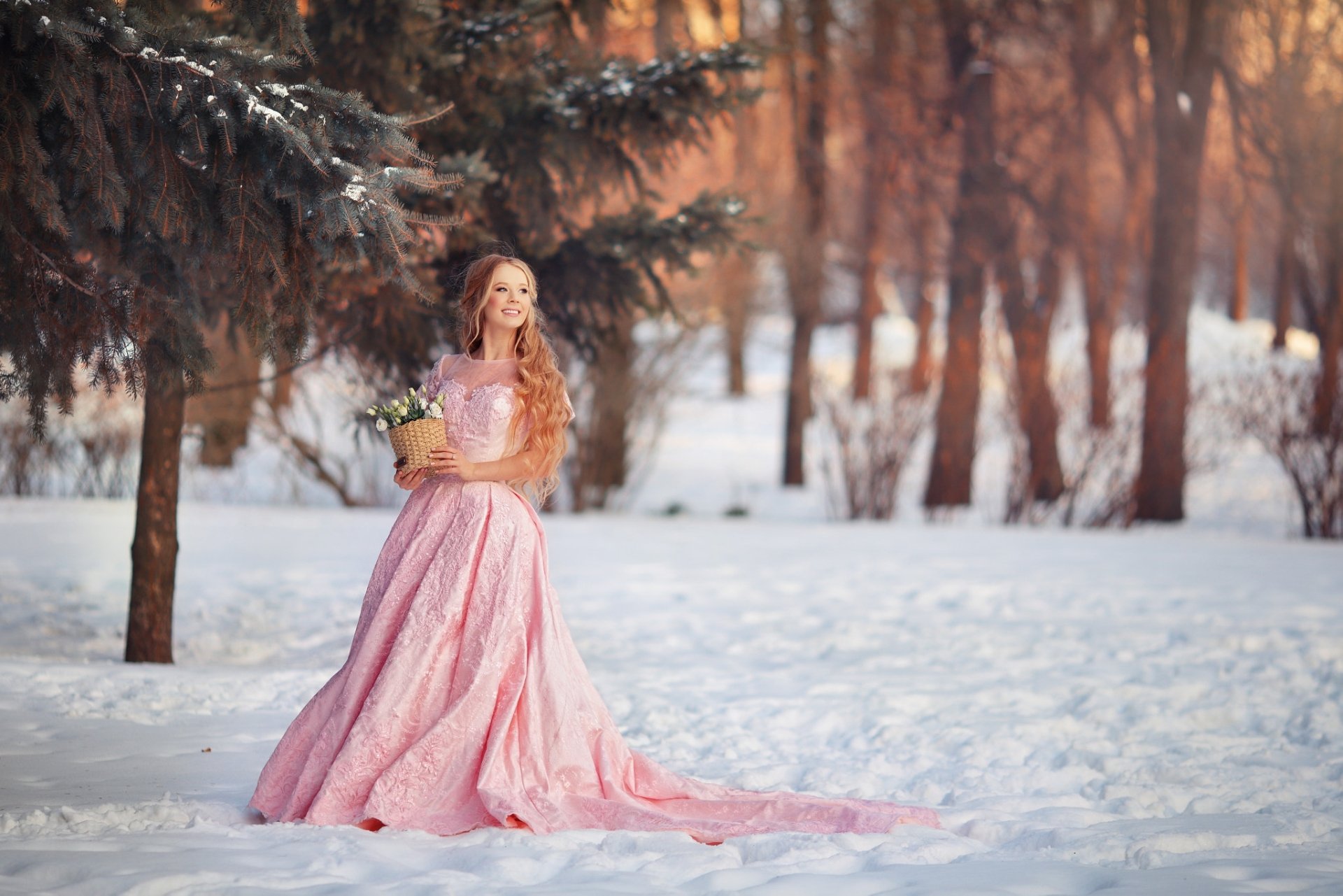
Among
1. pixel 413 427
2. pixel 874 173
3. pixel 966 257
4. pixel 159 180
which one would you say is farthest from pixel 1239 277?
pixel 159 180

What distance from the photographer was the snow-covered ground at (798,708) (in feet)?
11.7

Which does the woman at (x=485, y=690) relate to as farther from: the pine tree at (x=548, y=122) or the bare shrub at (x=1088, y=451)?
the bare shrub at (x=1088, y=451)

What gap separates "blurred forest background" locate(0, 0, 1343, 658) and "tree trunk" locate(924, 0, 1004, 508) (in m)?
0.04

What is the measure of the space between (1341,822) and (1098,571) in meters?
6.05

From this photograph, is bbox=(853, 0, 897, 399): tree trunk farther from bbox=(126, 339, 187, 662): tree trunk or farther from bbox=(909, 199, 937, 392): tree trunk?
bbox=(126, 339, 187, 662): tree trunk

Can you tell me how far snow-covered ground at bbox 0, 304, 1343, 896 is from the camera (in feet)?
11.7

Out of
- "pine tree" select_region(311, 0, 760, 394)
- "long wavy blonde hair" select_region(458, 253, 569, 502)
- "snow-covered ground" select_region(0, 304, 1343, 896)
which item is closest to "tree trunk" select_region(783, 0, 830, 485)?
"snow-covered ground" select_region(0, 304, 1343, 896)

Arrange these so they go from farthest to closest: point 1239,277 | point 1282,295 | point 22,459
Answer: point 1239,277
point 1282,295
point 22,459

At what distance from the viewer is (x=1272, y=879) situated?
3.55 m

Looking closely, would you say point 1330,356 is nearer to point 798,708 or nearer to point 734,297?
point 734,297

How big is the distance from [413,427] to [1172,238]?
41.6ft

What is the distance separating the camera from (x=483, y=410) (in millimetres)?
4234

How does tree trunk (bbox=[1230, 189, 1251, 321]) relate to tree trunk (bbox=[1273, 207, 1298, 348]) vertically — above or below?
above

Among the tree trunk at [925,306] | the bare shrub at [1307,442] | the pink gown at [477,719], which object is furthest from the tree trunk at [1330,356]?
the pink gown at [477,719]
